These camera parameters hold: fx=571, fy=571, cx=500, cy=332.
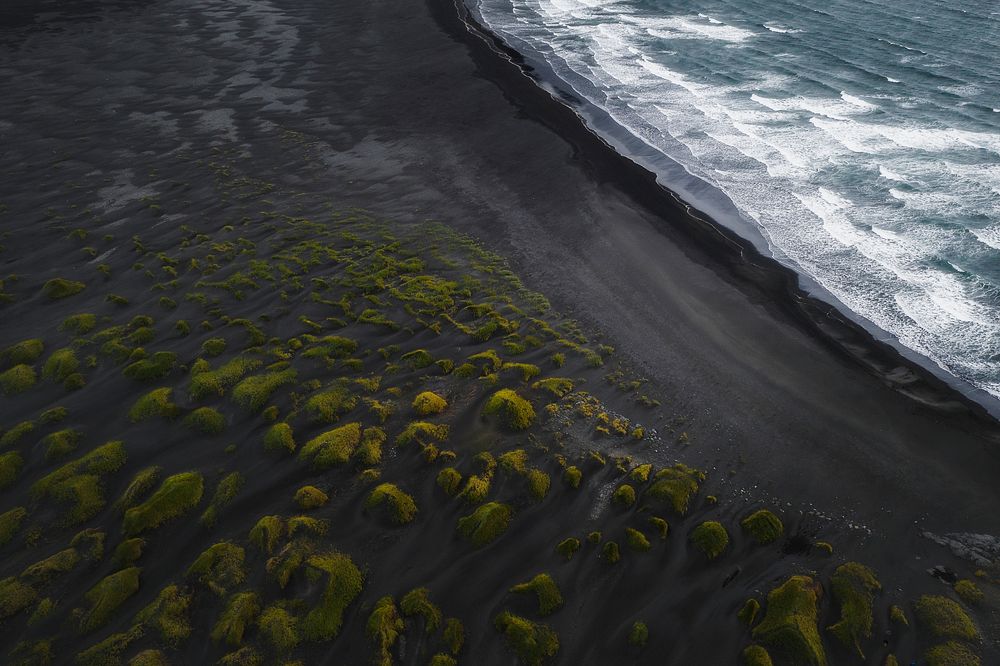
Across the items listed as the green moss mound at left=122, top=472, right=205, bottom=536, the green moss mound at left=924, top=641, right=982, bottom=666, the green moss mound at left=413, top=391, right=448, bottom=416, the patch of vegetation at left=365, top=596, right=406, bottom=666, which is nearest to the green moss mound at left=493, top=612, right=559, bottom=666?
the patch of vegetation at left=365, top=596, right=406, bottom=666

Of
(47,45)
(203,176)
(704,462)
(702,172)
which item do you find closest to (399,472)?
(704,462)

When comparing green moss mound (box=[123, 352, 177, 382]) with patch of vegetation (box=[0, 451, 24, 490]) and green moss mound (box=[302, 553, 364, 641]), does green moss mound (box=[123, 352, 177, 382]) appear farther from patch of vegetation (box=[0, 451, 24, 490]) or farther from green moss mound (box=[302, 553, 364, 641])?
green moss mound (box=[302, 553, 364, 641])

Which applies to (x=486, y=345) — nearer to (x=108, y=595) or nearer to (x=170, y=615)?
(x=170, y=615)

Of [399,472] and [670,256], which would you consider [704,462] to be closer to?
[399,472]

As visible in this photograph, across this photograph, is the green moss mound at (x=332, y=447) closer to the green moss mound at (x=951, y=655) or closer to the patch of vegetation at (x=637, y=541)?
the patch of vegetation at (x=637, y=541)

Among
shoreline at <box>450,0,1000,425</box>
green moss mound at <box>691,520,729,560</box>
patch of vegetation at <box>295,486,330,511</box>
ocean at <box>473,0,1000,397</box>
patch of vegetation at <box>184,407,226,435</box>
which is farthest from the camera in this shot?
ocean at <box>473,0,1000,397</box>

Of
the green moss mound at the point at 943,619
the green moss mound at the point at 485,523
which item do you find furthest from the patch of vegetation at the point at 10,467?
the green moss mound at the point at 943,619
